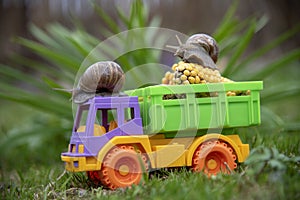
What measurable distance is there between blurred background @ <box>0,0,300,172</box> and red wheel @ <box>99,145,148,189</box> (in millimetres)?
862

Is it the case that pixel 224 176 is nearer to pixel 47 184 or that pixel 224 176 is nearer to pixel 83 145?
pixel 83 145

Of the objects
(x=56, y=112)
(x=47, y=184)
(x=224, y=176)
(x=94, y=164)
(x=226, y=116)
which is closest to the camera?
(x=224, y=176)

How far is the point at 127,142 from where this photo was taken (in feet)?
5.35

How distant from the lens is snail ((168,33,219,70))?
1813 mm

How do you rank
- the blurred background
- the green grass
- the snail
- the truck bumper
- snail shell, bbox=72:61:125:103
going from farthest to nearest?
the blurred background < the snail < snail shell, bbox=72:61:125:103 < the truck bumper < the green grass

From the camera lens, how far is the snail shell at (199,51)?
181 cm

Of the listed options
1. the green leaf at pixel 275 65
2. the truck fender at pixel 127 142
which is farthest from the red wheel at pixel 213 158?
the green leaf at pixel 275 65

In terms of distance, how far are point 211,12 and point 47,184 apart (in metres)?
4.70

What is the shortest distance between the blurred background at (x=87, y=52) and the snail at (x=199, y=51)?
2.27ft

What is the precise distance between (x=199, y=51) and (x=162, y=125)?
13.7 inches

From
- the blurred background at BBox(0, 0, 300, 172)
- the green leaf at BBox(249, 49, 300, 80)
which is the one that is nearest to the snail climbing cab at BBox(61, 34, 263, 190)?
the blurred background at BBox(0, 0, 300, 172)

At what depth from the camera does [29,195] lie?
167 cm

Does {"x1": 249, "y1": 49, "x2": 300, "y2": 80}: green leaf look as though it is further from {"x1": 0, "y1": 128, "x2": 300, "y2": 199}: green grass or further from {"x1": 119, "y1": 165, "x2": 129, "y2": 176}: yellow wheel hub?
{"x1": 119, "y1": 165, "x2": 129, "y2": 176}: yellow wheel hub

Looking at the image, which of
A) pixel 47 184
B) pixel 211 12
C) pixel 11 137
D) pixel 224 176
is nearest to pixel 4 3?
pixel 211 12
